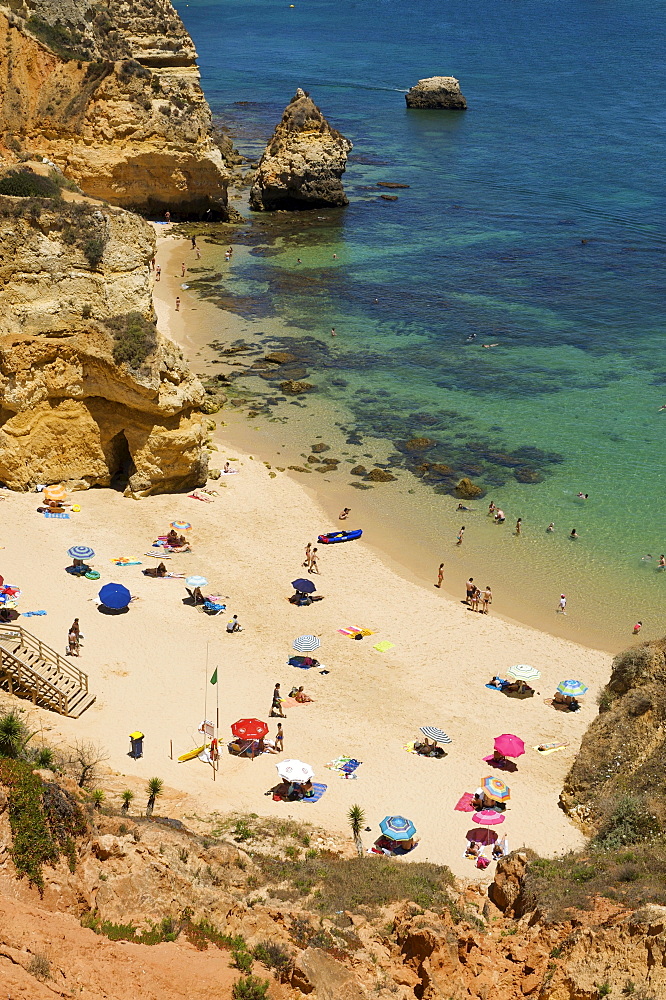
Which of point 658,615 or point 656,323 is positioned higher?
point 656,323

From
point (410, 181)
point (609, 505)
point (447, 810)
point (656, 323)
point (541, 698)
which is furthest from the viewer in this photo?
point (410, 181)

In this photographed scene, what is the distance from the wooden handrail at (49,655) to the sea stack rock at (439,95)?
98520 mm

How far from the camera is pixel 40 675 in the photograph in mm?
23125

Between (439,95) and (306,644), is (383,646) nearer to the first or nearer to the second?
(306,644)

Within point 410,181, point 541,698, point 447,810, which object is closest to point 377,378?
point 541,698

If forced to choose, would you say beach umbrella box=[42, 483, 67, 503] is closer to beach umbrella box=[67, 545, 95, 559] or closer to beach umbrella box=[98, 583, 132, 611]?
beach umbrella box=[67, 545, 95, 559]

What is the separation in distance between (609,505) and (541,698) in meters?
12.2

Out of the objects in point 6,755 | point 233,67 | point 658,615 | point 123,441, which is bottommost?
point 658,615

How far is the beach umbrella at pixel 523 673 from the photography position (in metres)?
26.7

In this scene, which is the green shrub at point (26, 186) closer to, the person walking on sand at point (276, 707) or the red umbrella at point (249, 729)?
the person walking on sand at point (276, 707)

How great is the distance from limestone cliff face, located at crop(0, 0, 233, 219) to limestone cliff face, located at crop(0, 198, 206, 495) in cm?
2121

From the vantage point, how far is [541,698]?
27.1m

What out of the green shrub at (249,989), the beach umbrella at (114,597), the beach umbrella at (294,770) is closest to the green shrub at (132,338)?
the beach umbrella at (114,597)

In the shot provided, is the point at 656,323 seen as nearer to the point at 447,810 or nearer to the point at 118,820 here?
Result: the point at 447,810
